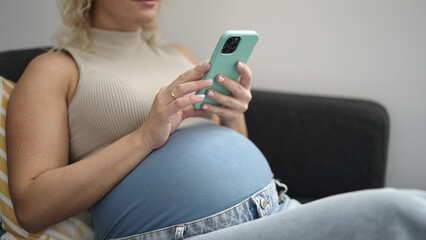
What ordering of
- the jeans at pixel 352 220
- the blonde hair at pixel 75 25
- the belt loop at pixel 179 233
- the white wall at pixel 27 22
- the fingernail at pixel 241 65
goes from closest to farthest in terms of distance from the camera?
the jeans at pixel 352 220 < the belt loop at pixel 179 233 < the fingernail at pixel 241 65 < the blonde hair at pixel 75 25 < the white wall at pixel 27 22

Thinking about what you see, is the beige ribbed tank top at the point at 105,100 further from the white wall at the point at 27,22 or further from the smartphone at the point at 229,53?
the white wall at the point at 27,22

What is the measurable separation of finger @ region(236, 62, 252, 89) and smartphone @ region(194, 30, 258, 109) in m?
Result: 0.01

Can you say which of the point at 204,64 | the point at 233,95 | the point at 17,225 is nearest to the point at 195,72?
the point at 204,64

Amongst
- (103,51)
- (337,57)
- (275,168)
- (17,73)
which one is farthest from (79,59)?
(337,57)

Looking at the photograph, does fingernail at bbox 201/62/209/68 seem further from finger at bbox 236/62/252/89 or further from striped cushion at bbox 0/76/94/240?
striped cushion at bbox 0/76/94/240

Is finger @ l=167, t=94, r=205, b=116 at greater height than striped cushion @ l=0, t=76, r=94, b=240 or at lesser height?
greater

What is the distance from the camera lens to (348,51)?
1269mm

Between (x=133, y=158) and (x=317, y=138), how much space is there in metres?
0.60

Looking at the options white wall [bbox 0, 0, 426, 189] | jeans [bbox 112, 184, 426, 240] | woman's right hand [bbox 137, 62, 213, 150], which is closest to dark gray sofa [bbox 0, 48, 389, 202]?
white wall [bbox 0, 0, 426, 189]

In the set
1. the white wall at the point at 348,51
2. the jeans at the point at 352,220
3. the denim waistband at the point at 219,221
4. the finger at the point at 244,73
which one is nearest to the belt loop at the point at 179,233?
the denim waistband at the point at 219,221

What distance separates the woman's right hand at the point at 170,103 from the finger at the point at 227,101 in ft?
0.15

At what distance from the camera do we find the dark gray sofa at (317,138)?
3.79 ft

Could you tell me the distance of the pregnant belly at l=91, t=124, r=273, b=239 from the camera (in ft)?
2.56

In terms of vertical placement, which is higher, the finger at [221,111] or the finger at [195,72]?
the finger at [195,72]
